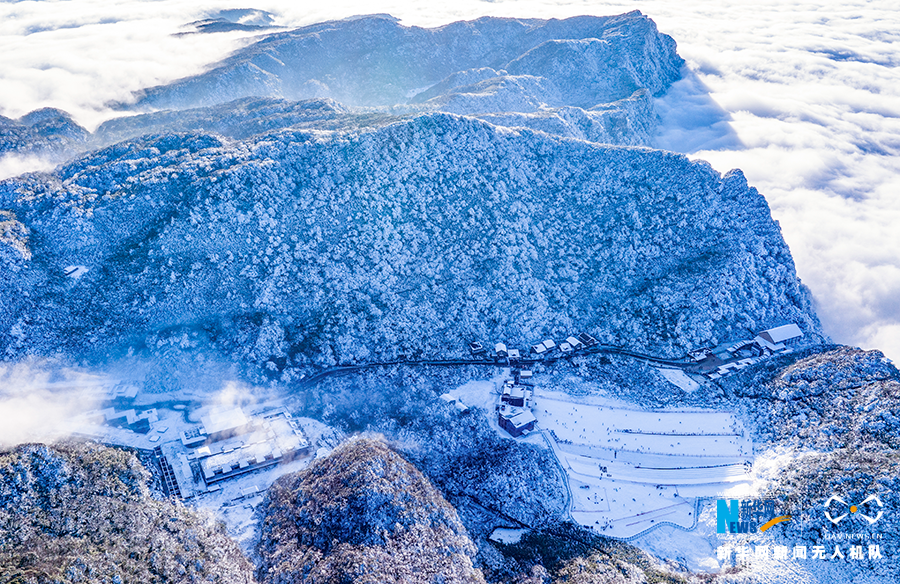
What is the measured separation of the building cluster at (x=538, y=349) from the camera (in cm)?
9256

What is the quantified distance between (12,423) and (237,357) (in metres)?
29.3

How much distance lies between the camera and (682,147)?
190 meters

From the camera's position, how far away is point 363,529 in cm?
5862

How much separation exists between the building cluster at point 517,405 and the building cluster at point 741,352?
28984 millimetres

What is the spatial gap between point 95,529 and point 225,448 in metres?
20.4

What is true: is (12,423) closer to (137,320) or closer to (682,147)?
(137,320)

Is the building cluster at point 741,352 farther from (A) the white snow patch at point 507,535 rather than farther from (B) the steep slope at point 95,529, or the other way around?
(B) the steep slope at point 95,529

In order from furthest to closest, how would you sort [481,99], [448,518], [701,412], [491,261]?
[481,99] < [491,261] < [701,412] < [448,518]

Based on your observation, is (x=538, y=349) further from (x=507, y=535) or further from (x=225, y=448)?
(x=225, y=448)

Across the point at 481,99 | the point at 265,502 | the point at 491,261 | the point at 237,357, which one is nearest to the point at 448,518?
the point at 265,502

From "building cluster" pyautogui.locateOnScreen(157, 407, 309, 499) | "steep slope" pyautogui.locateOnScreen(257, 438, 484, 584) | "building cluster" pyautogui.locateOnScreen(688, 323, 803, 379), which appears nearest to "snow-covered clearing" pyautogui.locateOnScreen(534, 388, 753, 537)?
"building cluster" pyautogui.locateOnScreen(688, 323, 803, 379)

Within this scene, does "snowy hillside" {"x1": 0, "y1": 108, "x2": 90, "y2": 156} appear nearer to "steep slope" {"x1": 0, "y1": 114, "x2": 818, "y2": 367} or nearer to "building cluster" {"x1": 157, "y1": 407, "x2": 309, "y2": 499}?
"steep slope" {"x1": 0, "y1": 114, "x2": 818, "y2": 367}

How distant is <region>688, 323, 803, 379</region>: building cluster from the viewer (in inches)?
3620

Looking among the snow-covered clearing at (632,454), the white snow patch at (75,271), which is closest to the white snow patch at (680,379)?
the snow-covered clearing at (632,454)
